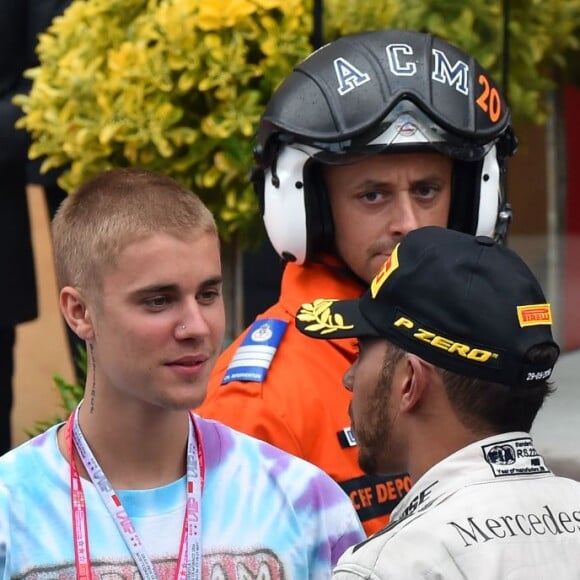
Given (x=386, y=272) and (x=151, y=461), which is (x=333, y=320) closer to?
(x=386, y=272)

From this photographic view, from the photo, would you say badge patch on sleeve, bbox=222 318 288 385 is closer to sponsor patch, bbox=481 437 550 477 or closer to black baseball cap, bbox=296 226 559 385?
black baseball cap, bbox=296 226 559 385

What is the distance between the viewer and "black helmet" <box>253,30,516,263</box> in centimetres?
355

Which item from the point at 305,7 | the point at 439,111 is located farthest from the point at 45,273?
the point at 439,111

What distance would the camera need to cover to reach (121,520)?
269cm

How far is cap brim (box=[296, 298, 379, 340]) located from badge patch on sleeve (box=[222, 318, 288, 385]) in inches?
16.8

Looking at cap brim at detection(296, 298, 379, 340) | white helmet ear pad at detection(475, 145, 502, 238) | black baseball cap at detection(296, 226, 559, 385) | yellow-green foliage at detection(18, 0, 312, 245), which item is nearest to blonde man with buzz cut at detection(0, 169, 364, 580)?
cap brim at detection(296, 298, 379, 340)

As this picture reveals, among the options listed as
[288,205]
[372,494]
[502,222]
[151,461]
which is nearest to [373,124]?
[288,205]

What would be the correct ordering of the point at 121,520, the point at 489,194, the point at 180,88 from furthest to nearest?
the point at 180,88 < the point at 489,194 < the point at 121,520

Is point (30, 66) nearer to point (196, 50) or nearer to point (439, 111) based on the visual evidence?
point (196, 50)

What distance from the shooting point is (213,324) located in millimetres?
2783

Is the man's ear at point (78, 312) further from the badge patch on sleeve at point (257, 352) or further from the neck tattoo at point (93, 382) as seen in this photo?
the badge patch on sleeve at point (257, 352)

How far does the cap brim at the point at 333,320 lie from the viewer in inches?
113

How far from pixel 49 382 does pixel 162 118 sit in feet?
11.5

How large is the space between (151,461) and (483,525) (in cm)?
67
